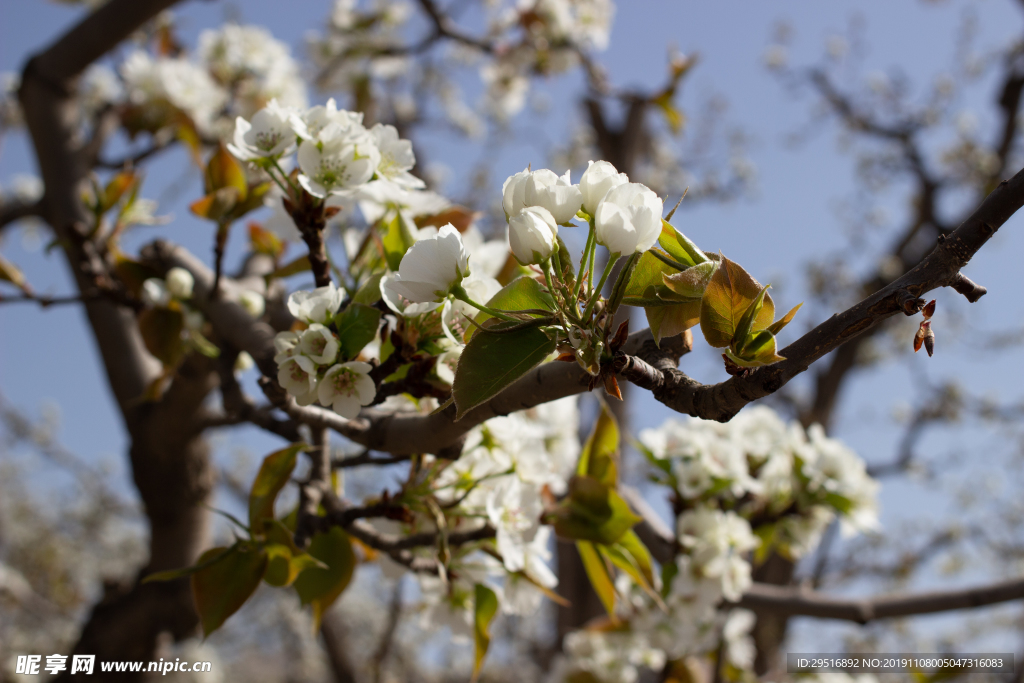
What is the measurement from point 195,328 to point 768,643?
3.67m

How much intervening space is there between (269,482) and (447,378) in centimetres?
28

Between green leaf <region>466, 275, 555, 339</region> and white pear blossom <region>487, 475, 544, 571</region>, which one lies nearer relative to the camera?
green leaf <region>466, 275, 555, 339</region>

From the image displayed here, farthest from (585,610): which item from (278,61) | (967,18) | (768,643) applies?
(967,18)

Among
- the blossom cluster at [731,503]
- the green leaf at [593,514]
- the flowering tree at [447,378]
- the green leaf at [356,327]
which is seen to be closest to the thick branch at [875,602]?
the flowering tree at [447,378]

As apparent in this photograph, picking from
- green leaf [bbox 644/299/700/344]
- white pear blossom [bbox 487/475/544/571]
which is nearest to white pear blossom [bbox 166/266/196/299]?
white pear blossom [bbox 487/475/544/571]

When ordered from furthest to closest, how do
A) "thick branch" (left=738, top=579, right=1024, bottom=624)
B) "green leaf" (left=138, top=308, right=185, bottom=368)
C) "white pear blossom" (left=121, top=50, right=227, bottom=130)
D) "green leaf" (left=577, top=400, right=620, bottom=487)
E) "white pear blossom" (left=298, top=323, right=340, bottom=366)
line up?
"white pear blossom" (left=121, top=50, right=227, bottom=130)
"thick branch" (left=738, top=579, right=1024, bottom=624)
"green leaf" (left=138, top=308, right=185, bottom=368)
"green leaf" (left=577, top=400, right=620, bottom=487)
"white pear blossom" (left=298, top=323, right=340, bottom=366)

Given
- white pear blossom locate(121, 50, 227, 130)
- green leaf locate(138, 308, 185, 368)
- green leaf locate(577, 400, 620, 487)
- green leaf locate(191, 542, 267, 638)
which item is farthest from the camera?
white pear blossom locate(121, 50, 227, 130)

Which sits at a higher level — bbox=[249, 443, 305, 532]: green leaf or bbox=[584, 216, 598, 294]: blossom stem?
bbox=[584, 216, 598, 294]: blossom stem

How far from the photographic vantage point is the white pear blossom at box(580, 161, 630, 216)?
54 centimetres

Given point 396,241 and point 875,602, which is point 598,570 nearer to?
point 396,241

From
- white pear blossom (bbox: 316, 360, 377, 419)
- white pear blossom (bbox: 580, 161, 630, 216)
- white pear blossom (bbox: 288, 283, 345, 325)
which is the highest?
white pear blossom (bbox: 580, 161, 630, 216)

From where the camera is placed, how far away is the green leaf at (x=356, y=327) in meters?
0.69

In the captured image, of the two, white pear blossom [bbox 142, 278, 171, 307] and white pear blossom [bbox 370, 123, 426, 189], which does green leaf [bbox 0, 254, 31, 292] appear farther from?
white pear blossom [bbox 370, 123, 426, 189]

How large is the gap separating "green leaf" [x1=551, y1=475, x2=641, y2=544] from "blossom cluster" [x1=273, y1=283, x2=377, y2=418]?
0.40 meters
